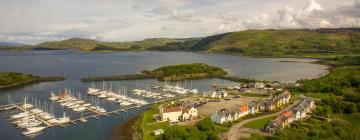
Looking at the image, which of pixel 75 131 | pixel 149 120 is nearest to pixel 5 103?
pixel 75 131

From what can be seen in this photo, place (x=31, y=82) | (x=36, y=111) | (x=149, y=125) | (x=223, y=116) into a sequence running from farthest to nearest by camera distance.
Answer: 1. (x=31, y=82)
2. (x=36, y=111)
3. (x=149, y=125)
4. (x=223, y=116)

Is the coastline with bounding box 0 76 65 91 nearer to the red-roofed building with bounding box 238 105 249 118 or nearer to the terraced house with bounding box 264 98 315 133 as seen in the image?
the red-roofed building with bounding box 238 105 249 118

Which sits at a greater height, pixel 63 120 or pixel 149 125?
Answer: pixel 149 125

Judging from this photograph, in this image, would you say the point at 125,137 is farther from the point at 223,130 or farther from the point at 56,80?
the point at 56,80

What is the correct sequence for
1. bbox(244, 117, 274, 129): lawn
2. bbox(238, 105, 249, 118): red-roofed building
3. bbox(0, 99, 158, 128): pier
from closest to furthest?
bbox(244, 117, 274, 129): lawn → bbox(238, 105, 249, 118): red-roofed building → bbox(0, 99, 158, 128): pier

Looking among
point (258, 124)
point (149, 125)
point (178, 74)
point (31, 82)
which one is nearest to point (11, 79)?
point (31, 82)

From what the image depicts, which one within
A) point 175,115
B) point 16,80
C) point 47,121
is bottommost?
point 47,121

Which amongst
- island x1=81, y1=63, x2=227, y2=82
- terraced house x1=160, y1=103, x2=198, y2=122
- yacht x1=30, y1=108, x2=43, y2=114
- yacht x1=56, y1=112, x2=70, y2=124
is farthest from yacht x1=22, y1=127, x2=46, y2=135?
island x1=81, y1=63, x2=227, y2=82

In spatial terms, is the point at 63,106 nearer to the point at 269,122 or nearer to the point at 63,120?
the point at 63,120

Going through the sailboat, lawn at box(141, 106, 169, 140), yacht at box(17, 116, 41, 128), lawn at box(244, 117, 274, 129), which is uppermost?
lawn at box(244, 117, 274, 129)

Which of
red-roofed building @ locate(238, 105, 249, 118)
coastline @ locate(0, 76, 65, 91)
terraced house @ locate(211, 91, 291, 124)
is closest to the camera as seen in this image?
terraced house @ locate(211, 91, 291, 124)

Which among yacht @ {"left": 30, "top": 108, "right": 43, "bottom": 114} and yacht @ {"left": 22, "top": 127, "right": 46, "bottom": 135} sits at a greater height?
yacht @ {"left": 30, "top": 108, "right": 43, "bottom": 114}
